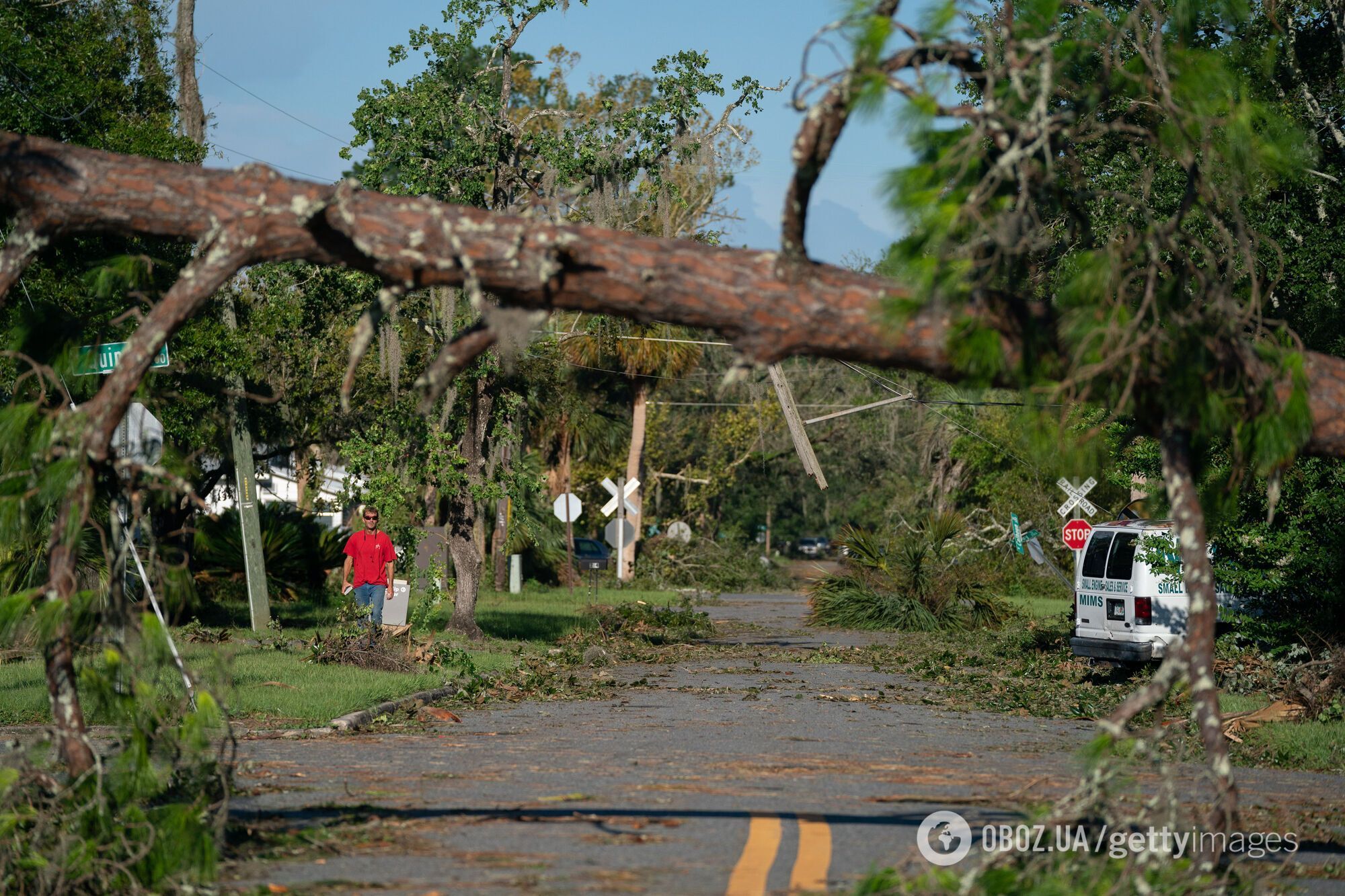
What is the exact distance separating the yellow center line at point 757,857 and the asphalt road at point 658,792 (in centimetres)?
2

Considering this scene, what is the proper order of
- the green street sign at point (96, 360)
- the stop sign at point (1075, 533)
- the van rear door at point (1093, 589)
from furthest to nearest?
the stop sign at point (1075, 533), the van rear door at point (1093, 589), the green street sign at point (96, 360)

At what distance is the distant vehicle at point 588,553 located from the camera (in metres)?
46.5

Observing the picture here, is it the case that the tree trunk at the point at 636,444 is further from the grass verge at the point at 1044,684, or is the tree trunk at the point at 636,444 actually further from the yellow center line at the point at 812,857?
the yellow center line at the point at 812,857

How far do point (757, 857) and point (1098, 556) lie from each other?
38.7ft

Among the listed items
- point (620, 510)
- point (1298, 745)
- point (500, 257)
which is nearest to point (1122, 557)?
point (1298, 745)

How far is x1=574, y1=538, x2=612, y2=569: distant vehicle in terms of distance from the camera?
4645cm

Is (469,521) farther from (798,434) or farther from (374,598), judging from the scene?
(798,434)

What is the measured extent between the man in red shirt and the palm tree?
23121mm

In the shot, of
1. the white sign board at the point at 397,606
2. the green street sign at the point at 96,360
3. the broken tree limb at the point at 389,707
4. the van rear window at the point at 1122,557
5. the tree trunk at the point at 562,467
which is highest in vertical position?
the tree trunk at the point at 562,467

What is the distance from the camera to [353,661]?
16219 millimetres

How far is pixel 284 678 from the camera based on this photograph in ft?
48.1

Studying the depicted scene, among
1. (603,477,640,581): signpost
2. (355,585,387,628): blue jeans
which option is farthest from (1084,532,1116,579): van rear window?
(603,477,640,581): signpost

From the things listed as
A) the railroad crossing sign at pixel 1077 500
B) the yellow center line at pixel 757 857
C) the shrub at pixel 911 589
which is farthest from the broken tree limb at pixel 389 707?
the railroad crossing sign at pixel 1077 500

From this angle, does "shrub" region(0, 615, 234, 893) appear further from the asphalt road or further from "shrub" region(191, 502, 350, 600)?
"shrub" region(191, 502, 350, 600)
